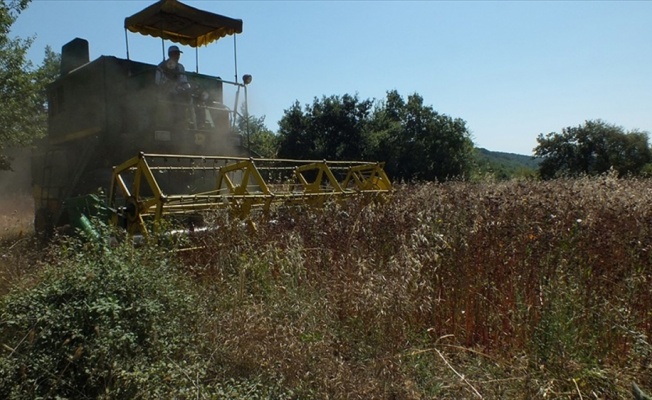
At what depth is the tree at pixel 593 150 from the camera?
29.9 m

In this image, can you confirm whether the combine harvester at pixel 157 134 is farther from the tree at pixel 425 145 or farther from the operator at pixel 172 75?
the tree at pixel 425 145

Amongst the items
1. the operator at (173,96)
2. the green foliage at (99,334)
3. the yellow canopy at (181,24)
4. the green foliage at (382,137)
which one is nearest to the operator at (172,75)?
the operator at (173,96)

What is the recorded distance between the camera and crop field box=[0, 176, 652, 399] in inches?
114

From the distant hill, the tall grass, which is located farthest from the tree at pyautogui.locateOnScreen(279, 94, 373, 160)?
the tall grass

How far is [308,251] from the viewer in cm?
454

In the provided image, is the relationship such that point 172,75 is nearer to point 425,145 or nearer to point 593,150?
point 425,145

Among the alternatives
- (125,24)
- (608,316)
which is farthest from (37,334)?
(125,24)

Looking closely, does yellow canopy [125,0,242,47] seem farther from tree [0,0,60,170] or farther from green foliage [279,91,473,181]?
green foliage [279,91,473,181]

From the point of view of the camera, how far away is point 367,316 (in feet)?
11.5

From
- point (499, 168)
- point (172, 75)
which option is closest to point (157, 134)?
point (172, 75)

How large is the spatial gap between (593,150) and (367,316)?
3137 centimetres

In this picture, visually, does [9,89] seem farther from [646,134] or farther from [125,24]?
[646,134]

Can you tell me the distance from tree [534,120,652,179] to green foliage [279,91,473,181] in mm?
9099

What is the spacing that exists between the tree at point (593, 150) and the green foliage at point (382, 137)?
9.10 m
